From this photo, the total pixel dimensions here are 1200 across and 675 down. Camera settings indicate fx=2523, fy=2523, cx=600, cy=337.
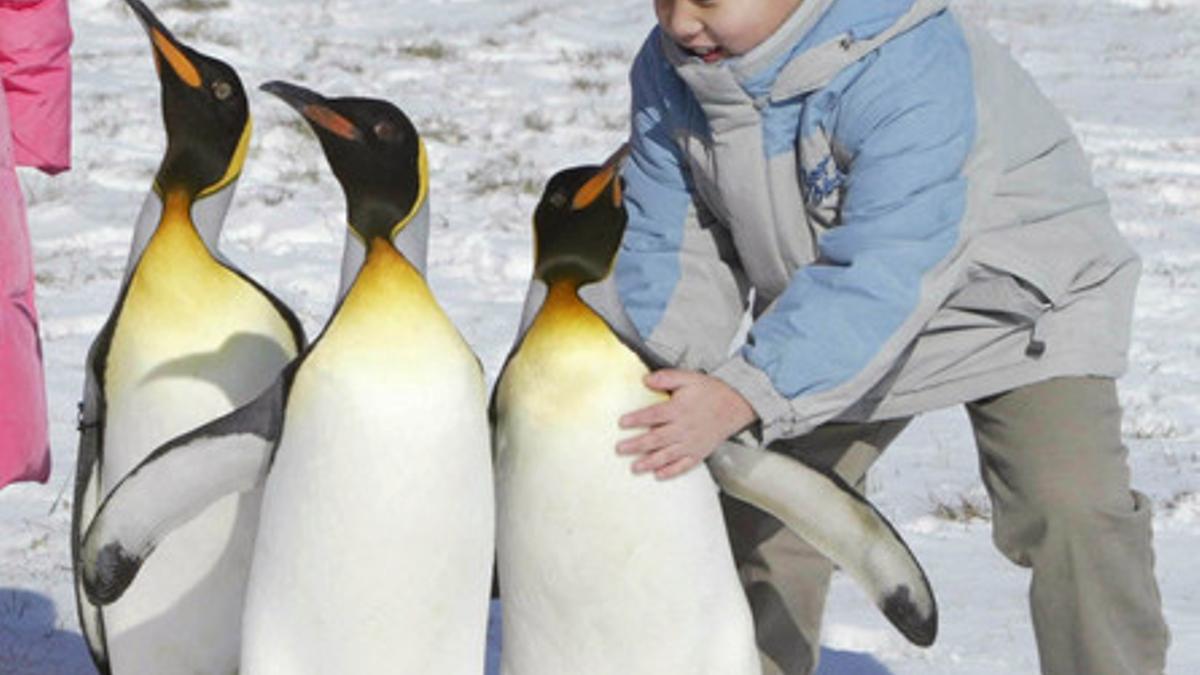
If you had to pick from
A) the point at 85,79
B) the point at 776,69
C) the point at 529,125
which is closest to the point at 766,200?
the point at 776,69

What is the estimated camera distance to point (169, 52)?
3.38 meters

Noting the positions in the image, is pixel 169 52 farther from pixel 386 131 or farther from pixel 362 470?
pixel 362 470

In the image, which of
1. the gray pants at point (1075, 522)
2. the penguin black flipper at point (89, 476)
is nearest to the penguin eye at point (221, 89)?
the penguin black flipper at point (89, 476)

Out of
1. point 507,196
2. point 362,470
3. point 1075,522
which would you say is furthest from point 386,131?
point 507,196

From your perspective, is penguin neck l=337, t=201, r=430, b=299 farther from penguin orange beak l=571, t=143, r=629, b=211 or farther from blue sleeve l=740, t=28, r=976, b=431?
blue sleeve l=740, t=28, r=976, b=431

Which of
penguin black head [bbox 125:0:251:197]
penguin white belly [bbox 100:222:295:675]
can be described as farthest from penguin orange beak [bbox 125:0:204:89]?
penguin white belly [bbox 100:222:295:675]

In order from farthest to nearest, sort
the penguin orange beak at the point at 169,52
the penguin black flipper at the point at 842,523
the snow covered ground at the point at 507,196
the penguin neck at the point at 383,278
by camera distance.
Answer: the snow covered ground at the point at 507,196, the penguin orange beak at the point at 169,52, the penguin black flipper at the point at 842,523, the penguin neck at the point at 383,278

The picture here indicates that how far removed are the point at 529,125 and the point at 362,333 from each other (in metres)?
8.36

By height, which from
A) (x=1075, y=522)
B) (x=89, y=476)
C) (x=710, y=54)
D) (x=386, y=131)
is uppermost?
(x=386, y=131)

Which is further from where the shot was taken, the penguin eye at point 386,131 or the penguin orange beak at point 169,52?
the penguin orange beak at point 169,52

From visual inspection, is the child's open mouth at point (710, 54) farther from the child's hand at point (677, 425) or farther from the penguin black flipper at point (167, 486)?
the penguin black flipper at point (167, 486)

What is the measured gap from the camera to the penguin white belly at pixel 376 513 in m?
3.03

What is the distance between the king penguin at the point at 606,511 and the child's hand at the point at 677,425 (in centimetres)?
2

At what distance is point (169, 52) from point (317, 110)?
49cm
